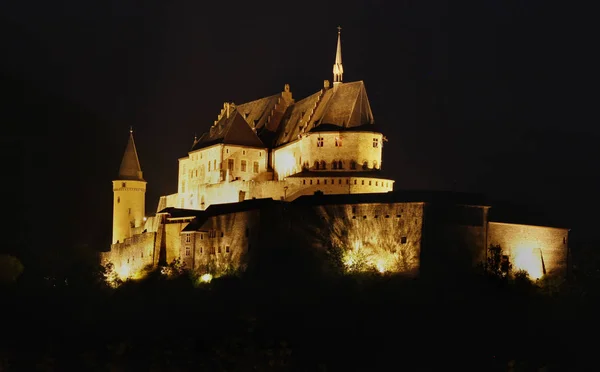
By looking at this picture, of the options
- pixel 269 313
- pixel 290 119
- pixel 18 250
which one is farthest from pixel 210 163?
pixel 269 313

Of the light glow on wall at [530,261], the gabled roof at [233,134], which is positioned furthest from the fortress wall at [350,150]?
the light glow on wall at [530,261]

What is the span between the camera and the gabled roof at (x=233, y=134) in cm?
11244

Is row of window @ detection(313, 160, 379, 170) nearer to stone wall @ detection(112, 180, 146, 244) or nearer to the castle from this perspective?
the castle

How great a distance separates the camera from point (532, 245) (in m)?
93.5

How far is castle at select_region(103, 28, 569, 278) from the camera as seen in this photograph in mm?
91250

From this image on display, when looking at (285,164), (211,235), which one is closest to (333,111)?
(285,164)

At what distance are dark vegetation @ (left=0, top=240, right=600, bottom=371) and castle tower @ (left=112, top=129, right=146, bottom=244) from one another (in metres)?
16.2

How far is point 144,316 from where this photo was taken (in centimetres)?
9488

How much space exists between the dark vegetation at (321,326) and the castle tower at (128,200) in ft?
53.2

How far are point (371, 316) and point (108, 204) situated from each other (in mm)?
54687

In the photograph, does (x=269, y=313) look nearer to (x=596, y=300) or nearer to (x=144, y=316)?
(x=144, y=316)

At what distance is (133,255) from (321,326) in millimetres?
18404

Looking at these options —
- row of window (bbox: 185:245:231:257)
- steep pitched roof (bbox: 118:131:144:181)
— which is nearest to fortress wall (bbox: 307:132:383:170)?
row of window (bbox: 185:245:231:257)

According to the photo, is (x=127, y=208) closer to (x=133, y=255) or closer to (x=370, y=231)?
(x=133, y=255)
